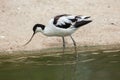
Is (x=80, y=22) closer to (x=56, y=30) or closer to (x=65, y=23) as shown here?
(x=65, y=23)

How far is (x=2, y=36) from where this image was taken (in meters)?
15.3

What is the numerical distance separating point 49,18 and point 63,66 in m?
5.52

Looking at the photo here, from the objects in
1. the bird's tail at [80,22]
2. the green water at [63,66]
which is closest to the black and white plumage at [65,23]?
the bird's tail at [80,22]

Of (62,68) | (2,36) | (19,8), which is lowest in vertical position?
(62,68)

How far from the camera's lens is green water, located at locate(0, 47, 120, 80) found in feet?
33.9

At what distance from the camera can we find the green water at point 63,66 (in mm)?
10321

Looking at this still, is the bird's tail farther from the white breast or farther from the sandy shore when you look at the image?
the sandy shore

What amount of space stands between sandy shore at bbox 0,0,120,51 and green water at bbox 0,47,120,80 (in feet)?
4.94

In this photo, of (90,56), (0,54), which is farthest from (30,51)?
(90,56)

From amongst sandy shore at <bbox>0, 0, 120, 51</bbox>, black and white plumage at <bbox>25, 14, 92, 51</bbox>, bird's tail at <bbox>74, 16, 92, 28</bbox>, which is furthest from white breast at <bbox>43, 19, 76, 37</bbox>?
sandy shore at <bbox>0, 0, 120, 51</bbox>

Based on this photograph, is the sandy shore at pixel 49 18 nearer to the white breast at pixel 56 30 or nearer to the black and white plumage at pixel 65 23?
the white breast at pixel 56 30

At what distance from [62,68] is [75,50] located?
224 cm

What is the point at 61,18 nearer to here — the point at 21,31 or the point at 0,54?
the point at 0,54

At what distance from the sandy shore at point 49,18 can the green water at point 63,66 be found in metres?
1.51
